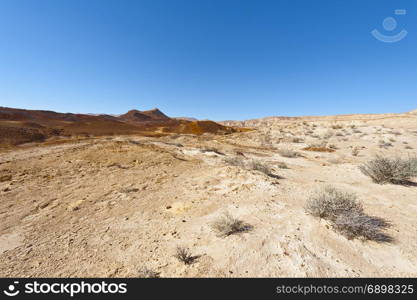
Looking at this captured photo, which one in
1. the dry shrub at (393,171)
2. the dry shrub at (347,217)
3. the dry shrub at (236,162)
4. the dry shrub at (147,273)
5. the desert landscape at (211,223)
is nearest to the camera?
the dry shrub at (147,273)

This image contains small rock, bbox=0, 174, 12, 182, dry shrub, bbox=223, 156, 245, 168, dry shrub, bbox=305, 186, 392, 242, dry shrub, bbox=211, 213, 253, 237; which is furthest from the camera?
dry shrub, bbox=223, 156, 245, 168

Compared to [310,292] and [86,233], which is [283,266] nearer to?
[310,292]

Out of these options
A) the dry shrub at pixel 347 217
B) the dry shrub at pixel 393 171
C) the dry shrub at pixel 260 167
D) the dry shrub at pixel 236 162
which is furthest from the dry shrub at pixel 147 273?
the dry shrub at pixel 393 171

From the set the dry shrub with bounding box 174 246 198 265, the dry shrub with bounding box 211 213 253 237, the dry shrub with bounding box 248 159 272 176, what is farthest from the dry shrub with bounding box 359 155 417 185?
the dry shrub with bounding box 174 246 198 265

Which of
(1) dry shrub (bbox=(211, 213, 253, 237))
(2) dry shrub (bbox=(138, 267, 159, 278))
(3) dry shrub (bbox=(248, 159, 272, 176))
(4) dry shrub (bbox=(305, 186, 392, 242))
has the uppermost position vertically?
(3) dry shrub (bbox=(248, 159, 272, 176))

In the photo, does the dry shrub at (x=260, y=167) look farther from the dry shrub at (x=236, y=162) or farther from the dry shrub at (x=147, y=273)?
the dry shrub at (x=147, y=273)

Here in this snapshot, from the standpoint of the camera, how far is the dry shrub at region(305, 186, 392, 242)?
9.66 feet

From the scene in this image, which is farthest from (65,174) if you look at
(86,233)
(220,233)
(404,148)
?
(404,148)

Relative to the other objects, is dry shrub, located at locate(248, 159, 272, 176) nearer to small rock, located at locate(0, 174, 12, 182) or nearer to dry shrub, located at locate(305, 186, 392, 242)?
dry shrub, located at locate(305, 186, 392, 242)

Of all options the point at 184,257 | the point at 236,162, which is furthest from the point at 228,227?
the point at 236,162

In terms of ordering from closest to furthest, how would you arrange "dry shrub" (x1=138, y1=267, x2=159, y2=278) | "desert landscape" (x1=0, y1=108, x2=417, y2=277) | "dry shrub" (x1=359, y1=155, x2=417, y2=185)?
1. "dry shrub" (x1=138, y1=267, x2=159, y2=278)
2. "desert landscape" (x1=0, y1=108, x2=417, y2=277)
3. "dry shrub" (x1=359, y1=155, x2=417, y2=185)

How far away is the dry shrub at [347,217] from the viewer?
2.95 metres

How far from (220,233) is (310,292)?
139 centimetres

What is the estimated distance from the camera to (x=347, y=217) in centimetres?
309
